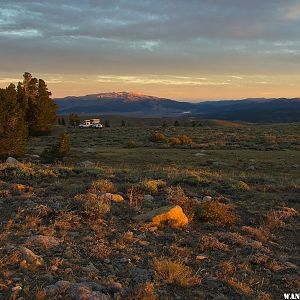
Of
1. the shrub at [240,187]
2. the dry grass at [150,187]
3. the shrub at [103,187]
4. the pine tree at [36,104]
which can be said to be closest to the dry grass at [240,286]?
the shrub at [103,187]

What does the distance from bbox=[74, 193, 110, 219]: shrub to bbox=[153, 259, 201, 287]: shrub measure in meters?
2.85

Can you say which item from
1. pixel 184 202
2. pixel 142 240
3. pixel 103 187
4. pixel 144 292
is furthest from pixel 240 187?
pixel 144 292

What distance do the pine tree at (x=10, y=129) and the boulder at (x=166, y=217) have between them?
2067 centimetres

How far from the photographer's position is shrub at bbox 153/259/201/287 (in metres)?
6.24

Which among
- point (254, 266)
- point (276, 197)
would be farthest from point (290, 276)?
point (276, 197)

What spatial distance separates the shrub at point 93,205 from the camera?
9.16m

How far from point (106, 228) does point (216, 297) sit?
10.6 ft

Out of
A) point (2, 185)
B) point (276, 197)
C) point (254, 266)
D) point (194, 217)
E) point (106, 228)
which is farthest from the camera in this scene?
point (276, 197)

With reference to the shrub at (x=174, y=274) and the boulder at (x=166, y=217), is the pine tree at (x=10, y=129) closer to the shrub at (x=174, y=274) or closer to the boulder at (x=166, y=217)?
the boulder at (x=166, y=217)

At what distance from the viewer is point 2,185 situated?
1205 cm

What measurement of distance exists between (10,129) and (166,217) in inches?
846

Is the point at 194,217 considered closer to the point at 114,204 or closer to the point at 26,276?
the point at 114,204

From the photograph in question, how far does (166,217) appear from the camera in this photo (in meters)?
9.22

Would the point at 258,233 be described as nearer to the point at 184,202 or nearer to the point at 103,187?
the point at 184,202
